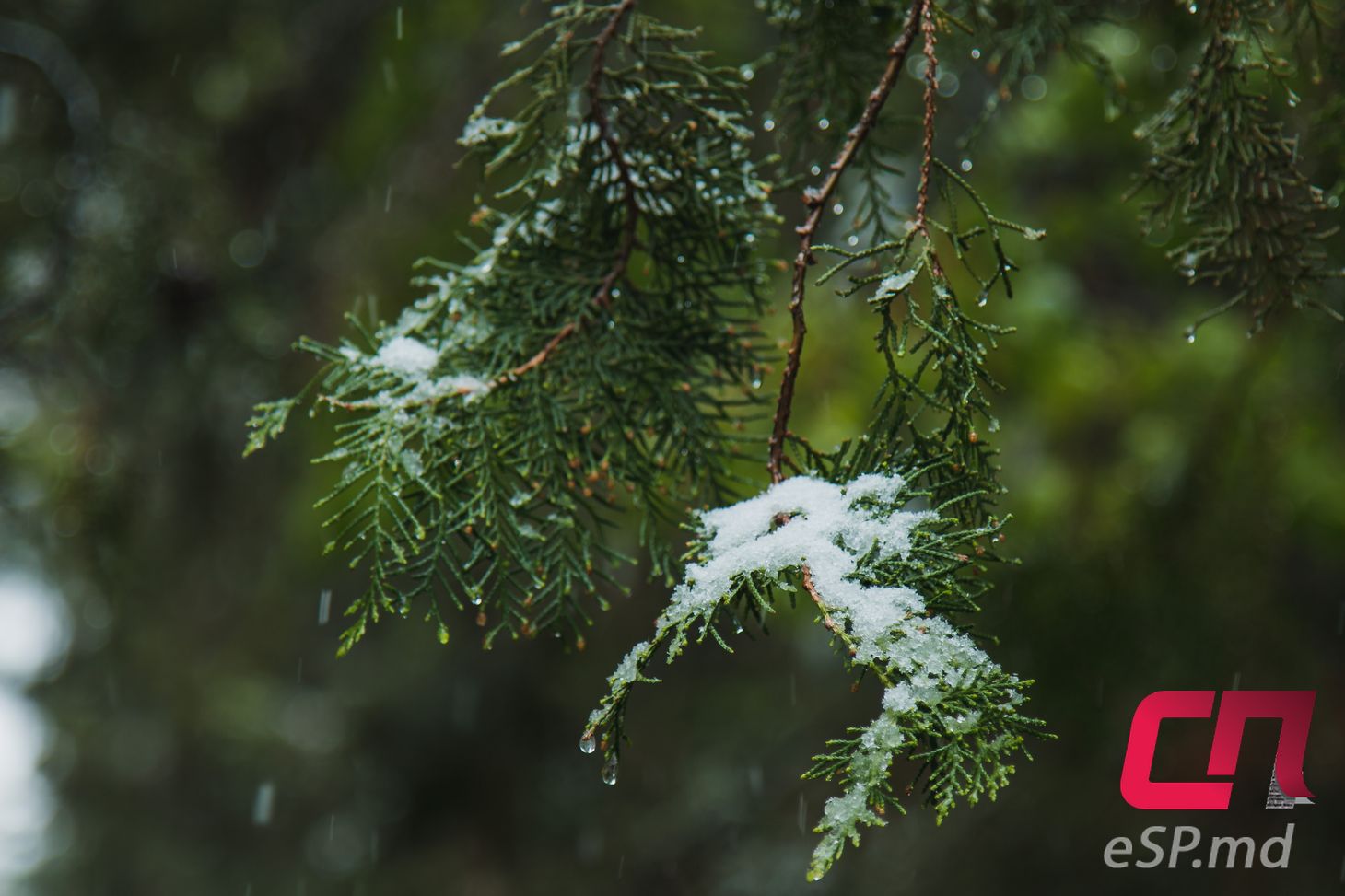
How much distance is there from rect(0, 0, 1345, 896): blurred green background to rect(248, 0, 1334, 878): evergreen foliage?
0.35 metres

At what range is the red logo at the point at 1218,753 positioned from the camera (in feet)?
6.73

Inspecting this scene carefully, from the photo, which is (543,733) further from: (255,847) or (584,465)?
(584,465)

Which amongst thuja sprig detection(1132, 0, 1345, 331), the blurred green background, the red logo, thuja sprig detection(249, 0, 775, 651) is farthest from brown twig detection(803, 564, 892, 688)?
the red logo

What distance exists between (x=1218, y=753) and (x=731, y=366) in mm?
1455

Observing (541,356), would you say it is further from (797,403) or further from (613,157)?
(797,403)

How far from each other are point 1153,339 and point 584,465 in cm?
250

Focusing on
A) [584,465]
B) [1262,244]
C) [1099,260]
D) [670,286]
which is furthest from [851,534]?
[1099,260]

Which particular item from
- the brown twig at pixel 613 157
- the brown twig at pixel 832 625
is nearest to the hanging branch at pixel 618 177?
the brown twig at pixel 613 157

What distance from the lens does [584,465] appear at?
4.41 feet

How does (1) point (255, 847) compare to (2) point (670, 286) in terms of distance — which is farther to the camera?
(1) point (255, 847)

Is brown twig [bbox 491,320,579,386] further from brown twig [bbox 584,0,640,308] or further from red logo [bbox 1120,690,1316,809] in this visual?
red logo [bbox 1120,690,1316,809]

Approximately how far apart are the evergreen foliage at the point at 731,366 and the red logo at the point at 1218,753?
96cm

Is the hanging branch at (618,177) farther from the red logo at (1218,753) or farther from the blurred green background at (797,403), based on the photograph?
the red logo at (1218,753)

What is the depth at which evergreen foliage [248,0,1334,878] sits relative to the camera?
0.96m
